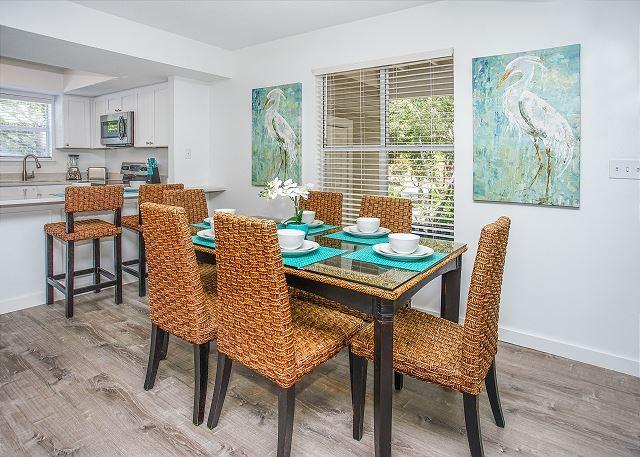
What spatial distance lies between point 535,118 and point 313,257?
5.92 ft

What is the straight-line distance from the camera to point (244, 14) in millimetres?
3361

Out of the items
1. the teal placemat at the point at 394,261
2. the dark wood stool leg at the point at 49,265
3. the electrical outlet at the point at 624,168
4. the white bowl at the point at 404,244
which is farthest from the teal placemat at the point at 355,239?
the dark wood stool leg at the point at 49,265

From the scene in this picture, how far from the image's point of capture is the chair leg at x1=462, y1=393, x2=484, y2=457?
5.21 feet

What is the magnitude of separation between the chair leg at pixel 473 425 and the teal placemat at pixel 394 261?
532 millimetres

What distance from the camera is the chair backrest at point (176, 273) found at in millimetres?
1811

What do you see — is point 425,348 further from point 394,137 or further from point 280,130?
point 280,130

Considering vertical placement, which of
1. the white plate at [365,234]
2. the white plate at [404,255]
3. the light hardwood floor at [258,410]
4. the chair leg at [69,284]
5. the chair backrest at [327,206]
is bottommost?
the light hardwood floor at [258,410]

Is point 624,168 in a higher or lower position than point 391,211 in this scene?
higher

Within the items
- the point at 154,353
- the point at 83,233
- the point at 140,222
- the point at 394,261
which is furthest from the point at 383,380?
the point at 140,222

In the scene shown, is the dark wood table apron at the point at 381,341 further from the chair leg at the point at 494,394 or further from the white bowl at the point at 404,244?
the chair leg at the point at 494,394

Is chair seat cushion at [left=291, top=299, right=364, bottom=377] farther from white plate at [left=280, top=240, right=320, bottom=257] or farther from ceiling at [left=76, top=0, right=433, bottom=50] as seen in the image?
ceiling at [left=76, top=0, right=433, bottom=50]

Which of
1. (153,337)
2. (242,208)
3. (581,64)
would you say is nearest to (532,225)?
(581,64)

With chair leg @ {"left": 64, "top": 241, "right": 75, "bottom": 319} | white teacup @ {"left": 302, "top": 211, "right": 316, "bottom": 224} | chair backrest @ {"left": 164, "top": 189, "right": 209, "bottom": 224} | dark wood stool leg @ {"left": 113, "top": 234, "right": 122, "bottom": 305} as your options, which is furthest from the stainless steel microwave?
white teacup @ {"left": 302, "top": 211, "right": 316, "bottom": 224}

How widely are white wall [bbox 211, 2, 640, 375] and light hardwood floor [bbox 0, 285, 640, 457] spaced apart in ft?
0.81
